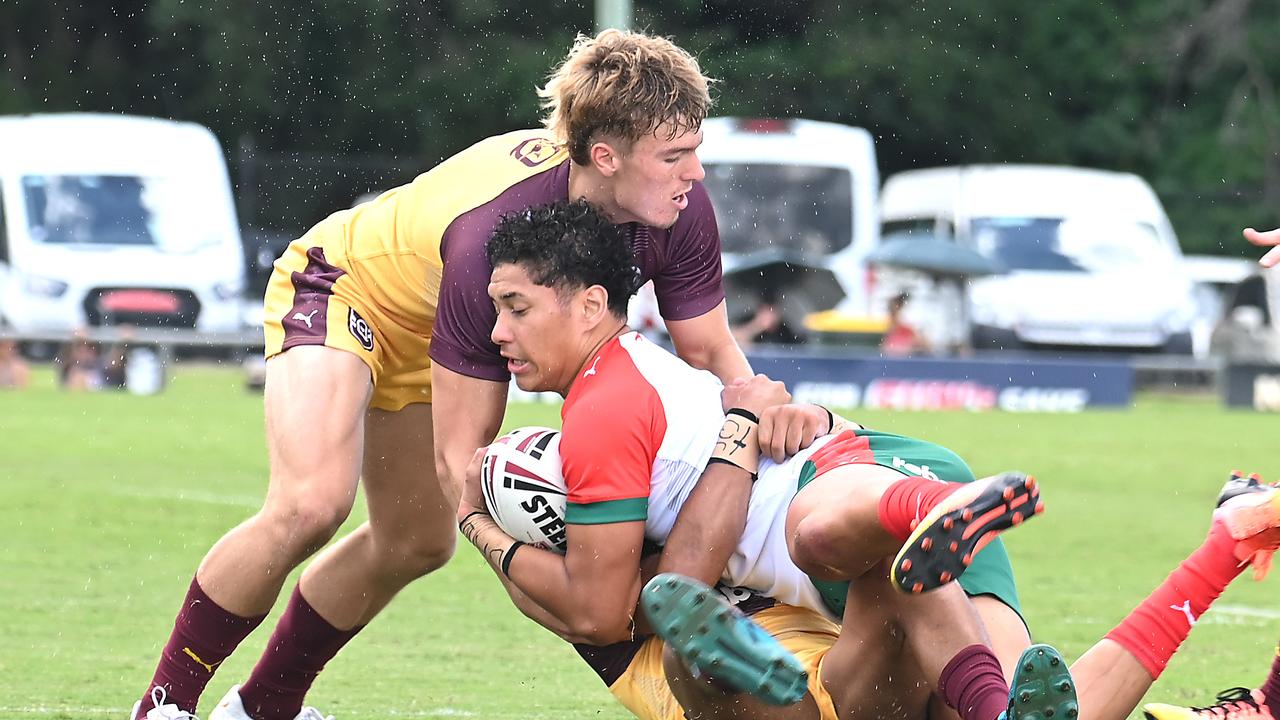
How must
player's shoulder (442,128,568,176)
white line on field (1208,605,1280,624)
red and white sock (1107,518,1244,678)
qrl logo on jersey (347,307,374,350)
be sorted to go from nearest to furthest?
red and white sock (1107,518,1244,678) → player's shoulder (442,128,568,176) → qrl logo on jersey (347,307,374,350) → white line on field (1208,605,1280,624)

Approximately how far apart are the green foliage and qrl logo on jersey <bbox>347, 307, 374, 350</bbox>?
26.5m

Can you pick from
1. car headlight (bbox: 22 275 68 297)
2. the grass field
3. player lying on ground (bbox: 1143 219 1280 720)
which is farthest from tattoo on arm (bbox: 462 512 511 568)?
car headlight (bbox: 22 275 68 297)

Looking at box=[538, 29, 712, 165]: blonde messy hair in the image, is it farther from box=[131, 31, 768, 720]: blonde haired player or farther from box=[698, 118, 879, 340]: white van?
box=[698, 118, 879, 340]: white van

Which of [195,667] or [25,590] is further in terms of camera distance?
[25,590]

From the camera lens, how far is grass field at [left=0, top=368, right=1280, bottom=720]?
6887 mm

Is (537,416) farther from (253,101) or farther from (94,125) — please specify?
(253,101)

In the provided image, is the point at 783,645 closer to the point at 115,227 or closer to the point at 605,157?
the point at 605,157

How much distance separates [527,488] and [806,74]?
3010 centimetres

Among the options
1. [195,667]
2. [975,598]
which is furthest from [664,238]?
[195,667]

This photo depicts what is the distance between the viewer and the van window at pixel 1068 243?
24984 mm

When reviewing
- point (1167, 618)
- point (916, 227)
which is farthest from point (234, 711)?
point (916, 227)

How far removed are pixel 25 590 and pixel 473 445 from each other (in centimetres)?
392

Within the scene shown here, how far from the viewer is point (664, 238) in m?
5.89

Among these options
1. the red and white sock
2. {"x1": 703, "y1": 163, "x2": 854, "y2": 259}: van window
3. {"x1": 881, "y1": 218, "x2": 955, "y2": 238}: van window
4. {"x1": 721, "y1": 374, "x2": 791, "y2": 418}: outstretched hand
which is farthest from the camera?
{"x1": 881, "y1": 218, "x2": 955, "y2": 238}: van window
